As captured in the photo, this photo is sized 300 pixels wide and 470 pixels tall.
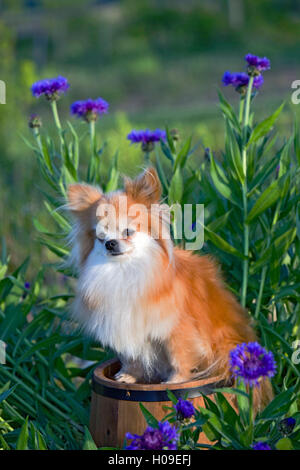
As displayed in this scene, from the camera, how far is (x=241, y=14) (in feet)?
106

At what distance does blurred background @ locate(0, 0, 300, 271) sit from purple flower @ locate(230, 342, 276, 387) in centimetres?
1240

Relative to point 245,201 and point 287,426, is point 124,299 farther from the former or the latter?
point 245,201

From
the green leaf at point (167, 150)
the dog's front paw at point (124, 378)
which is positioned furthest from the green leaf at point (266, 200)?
the dog's front paw at point (124, 378)

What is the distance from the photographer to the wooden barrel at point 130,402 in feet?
7.68

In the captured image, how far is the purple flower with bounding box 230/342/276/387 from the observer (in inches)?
71.9

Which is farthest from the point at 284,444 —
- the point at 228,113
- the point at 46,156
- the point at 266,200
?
the point at 46,156

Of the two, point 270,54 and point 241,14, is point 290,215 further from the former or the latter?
point 241,14

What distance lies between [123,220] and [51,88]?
3.97 feet

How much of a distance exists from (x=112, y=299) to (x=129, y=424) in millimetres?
483

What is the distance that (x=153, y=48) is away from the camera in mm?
30594

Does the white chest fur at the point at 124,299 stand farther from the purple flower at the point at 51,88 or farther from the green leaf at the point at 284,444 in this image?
the purple flower at the point at 51,88

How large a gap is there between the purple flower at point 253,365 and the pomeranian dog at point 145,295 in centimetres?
56

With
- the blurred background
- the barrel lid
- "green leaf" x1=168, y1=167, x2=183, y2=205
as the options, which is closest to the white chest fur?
the barrel lid

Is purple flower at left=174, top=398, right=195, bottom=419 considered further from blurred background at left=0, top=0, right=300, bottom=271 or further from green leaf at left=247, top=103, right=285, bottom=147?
blurred background at left=0, top=0, right=300, bottom=271
